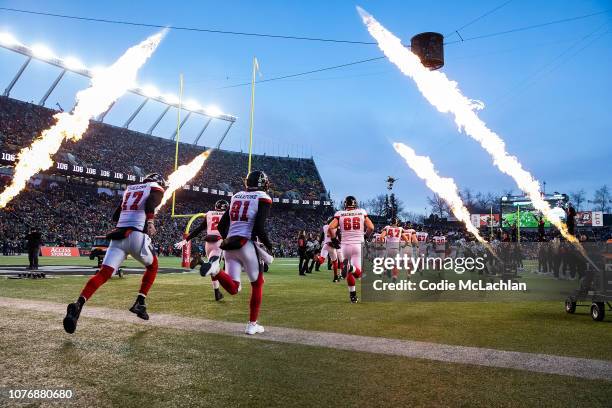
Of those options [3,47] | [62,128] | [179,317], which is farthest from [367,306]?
[3,47]

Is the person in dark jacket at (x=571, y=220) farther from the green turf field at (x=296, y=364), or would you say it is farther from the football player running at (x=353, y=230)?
the football player running at (x=353, y=230)

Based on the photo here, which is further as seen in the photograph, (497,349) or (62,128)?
(62,128)

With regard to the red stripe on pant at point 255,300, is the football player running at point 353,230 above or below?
above

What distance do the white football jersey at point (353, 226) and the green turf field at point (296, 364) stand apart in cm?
279

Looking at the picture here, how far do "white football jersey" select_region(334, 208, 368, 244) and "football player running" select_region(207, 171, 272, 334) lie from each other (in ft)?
14.3

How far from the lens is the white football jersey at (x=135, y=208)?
6.67 meters

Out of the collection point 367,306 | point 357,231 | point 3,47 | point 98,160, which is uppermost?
point 3,47

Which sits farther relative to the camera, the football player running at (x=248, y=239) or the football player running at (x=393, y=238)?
the football player running at (x=393, y=238)

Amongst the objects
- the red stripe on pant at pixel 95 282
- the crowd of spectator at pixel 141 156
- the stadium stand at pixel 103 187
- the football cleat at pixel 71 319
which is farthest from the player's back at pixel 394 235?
the crowd of spectator at pixel 141 156

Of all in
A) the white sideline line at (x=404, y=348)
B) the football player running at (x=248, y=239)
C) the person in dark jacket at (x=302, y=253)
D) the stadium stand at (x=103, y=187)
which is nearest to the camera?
the white sideline line at (x=404, y=348)

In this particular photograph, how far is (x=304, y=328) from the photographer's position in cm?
666

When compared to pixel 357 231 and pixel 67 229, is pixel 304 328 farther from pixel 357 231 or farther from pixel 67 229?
pixel 67 229

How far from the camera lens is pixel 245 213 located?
6.59 metres

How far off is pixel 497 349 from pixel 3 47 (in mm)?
51202
